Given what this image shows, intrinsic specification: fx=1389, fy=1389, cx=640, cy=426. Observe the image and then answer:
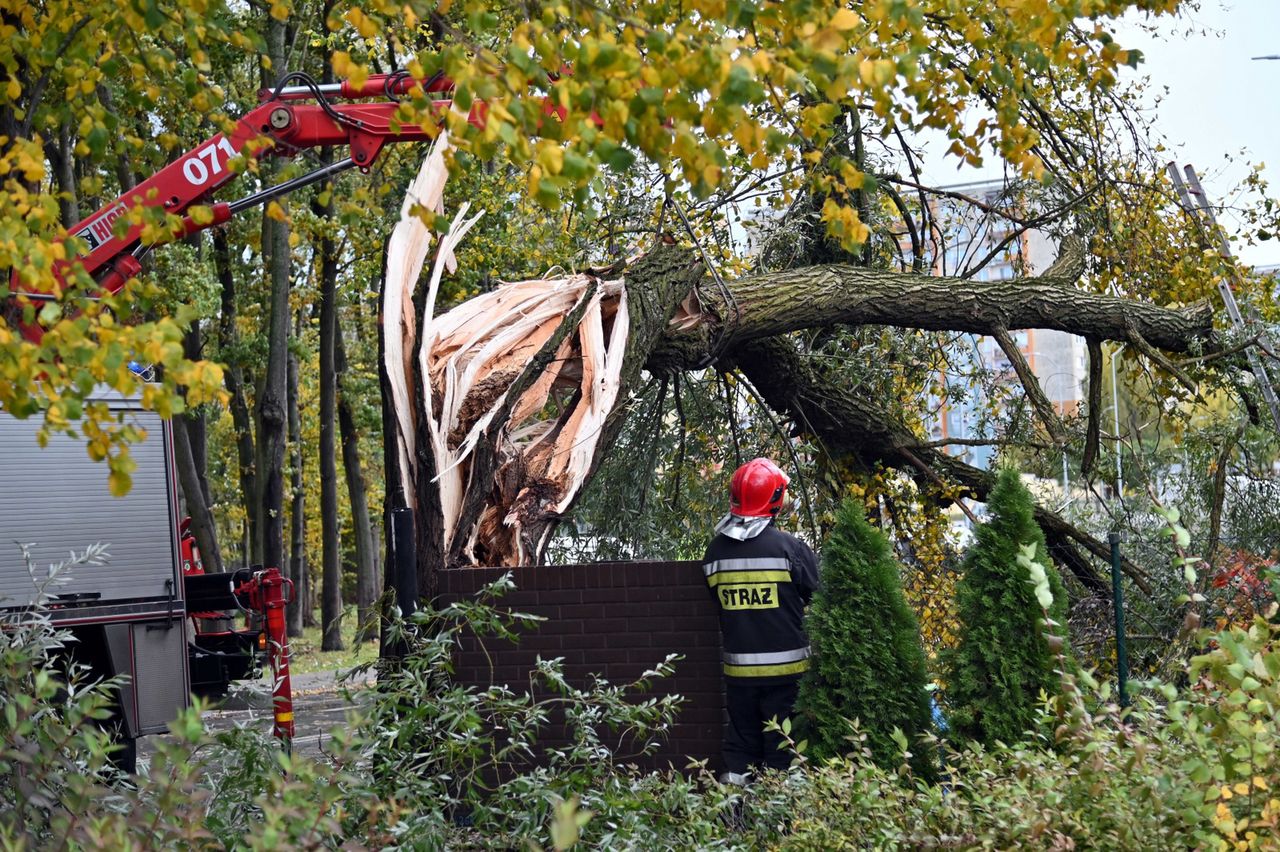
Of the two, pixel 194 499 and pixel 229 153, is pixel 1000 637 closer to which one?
pixel 229 153

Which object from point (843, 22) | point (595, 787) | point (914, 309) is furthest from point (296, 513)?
point (843, 22)

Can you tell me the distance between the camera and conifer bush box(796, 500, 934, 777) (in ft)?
18.7

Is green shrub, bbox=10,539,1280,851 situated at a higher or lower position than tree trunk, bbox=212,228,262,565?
lower

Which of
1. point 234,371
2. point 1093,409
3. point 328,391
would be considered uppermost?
point 234,371

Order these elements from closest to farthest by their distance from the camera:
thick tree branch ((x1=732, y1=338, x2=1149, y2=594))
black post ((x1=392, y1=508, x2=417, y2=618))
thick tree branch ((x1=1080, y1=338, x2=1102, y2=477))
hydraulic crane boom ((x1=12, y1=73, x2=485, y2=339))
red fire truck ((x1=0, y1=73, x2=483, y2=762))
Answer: black post ((x1=392, y1=508, x2=417, y2=618))
hydraulic crane boom ((x1=12, y1=73, x2=485, y2=339))
red fire truck ((x1=0, y1=73, x2=483, y2=762))
thick tree branch ((x1=1080, y1=338, x2=1102, y2=477))
thick tree branch ((x1=732, y1=338, x2=1149, y2=594))

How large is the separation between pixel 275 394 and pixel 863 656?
12906mm

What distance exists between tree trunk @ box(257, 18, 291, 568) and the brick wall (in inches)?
432

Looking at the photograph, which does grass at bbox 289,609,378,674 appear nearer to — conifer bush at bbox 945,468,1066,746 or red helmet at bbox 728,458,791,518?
red helmet at bbox 728,458,791,518

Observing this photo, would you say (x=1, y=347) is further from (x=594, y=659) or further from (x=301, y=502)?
(x=301, y=502)

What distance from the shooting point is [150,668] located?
A: 8.60m

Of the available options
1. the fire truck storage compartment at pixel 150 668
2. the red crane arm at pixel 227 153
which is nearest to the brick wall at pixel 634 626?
the red crane arm at pixel 227 153

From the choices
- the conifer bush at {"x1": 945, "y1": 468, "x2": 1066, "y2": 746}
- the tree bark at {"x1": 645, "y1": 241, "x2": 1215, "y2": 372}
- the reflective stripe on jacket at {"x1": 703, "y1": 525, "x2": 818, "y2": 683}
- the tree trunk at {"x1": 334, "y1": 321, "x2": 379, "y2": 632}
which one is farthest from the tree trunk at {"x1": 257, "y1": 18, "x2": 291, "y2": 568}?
the conifer bush at {"x1": 945, "y1": 468, "x2": 1066, "y2": 746}

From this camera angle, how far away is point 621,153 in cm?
296

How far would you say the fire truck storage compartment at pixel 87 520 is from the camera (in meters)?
8.36
